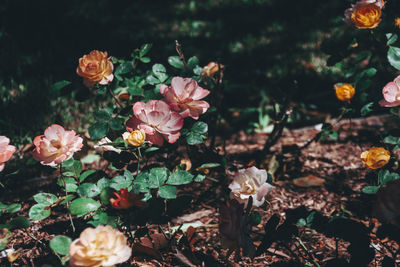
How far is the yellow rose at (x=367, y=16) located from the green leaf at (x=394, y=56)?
4.3 inches

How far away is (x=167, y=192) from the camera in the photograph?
1004 mm

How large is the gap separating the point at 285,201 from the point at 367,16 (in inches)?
Result: 33.5

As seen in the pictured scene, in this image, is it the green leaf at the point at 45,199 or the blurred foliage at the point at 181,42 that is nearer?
the green leaf at the point at 45,199

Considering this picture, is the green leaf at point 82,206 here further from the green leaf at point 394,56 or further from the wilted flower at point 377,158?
the green leaf at point 394,56

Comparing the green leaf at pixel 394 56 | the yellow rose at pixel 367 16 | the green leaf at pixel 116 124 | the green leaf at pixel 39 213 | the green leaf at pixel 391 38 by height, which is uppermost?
the yellow rose at pixel 367 16

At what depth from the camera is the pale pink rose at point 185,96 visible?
1105mm

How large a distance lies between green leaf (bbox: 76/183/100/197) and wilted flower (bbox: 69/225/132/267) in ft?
0.68

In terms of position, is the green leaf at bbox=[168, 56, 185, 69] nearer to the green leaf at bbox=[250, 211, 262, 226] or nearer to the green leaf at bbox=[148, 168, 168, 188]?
the green leaf at bbox=[148, 168, 168, 188]

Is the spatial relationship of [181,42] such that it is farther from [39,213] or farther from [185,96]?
[39,213]

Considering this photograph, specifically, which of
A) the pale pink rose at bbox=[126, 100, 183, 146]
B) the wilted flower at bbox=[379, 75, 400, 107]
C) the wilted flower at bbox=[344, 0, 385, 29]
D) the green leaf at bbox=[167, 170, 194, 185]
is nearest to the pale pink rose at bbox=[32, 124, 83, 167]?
the pale pink rose at bbox=[126, 100, 183, 146]

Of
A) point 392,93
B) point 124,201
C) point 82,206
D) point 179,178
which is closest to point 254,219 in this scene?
point 179,178

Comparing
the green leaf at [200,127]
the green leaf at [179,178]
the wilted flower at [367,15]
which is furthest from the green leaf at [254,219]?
the wilted flower at [367,15]

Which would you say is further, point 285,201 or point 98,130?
point 285,201

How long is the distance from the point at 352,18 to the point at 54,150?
115 centimetres
